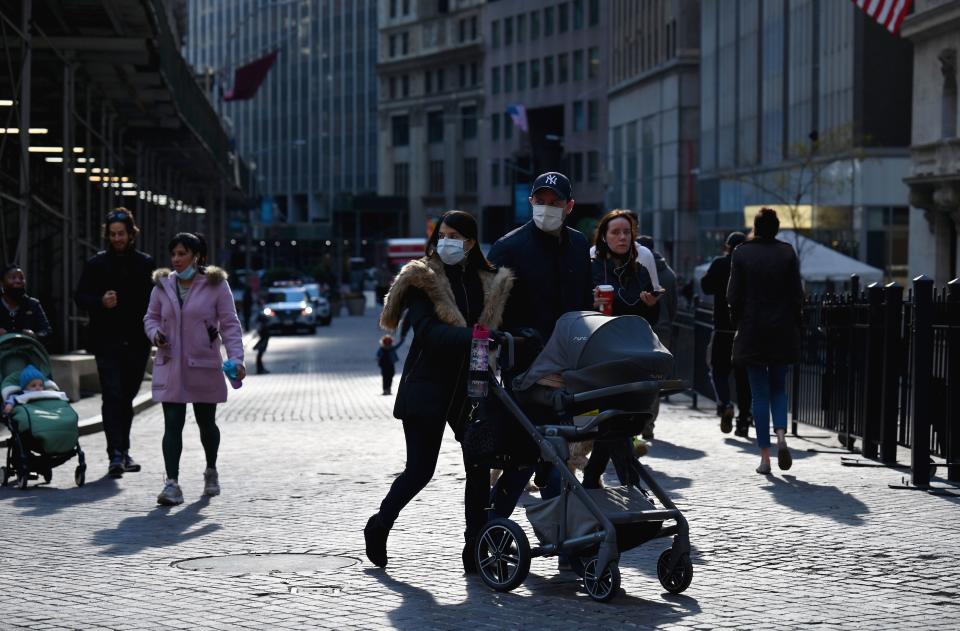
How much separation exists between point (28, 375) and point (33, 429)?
0.59m

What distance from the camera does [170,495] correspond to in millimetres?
11492

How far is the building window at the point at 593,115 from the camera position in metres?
113

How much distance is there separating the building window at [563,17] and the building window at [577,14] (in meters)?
0.79

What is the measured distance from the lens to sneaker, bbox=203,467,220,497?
39.5 feet

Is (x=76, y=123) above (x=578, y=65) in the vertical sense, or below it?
below

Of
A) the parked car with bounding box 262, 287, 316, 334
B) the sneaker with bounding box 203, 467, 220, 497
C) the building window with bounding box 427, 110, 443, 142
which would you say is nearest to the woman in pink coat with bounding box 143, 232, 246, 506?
the sneaker with bounding box 203, 467, 220, 497

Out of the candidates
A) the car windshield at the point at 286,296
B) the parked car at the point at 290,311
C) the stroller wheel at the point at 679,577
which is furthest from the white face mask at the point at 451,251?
the car windshield at the point at 286,296

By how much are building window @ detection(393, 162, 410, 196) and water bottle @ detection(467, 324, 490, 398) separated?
449 feet

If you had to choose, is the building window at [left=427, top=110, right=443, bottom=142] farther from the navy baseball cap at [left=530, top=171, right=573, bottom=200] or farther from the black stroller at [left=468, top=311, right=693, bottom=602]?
the black stroller at [left=468, top=311, right=693, bottom=602]

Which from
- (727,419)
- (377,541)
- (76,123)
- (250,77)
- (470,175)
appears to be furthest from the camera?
(470,175)

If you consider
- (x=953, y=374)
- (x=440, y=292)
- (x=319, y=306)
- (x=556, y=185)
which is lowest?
(x=319, y=306)

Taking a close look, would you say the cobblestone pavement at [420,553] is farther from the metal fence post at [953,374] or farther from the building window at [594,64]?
the building window at [594,64]

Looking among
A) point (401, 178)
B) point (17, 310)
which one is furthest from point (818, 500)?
point (401, 178)

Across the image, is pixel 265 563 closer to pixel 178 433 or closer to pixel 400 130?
pixel 178 433
